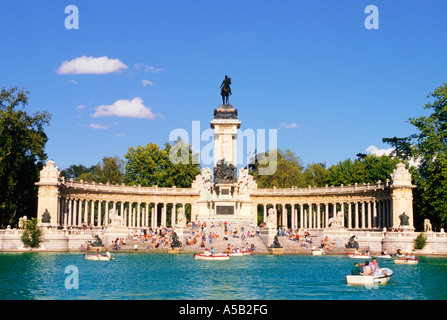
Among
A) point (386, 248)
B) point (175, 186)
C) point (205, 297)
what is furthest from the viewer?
point (175, 186)

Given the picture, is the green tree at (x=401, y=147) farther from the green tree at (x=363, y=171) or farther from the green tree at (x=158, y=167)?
the green tree at (x=158, y=167)

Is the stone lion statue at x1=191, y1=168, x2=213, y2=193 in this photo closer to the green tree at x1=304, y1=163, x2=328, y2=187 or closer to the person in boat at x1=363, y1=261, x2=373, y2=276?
the green tree at x1=304, y1=163, x2=328, y2=187

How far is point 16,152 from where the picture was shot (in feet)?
219

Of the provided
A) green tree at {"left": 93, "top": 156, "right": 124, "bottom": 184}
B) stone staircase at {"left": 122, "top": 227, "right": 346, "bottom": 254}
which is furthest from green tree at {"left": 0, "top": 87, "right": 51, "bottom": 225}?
green tree at {"left": 93, "top": 156, "right": 124, "bottom": 184}

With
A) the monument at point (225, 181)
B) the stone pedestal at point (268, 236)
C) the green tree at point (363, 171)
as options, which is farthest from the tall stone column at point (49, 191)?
the green tree at point (363, 171)

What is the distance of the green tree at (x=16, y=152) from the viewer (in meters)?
63.5

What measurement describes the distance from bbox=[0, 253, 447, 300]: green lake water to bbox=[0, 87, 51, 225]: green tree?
2314 centimetres

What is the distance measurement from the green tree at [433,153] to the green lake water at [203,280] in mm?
19613

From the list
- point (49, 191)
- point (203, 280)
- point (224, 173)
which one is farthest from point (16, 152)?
point (203, 280)
